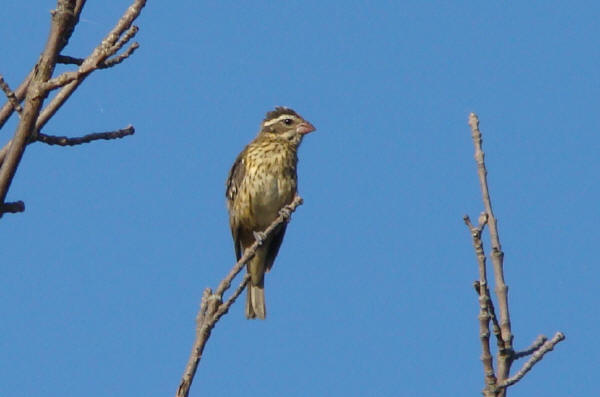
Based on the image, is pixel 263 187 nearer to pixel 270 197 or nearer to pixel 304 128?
pixel 270 197

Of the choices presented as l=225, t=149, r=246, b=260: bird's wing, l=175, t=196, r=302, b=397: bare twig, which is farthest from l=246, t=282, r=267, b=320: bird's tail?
l=175, t=196, r=302, b=397: bare twig

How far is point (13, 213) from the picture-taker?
2529 millimetres

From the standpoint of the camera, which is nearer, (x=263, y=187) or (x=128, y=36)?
(x=128, y=36)

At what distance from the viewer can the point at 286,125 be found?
353 inches

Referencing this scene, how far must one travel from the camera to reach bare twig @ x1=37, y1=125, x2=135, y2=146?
104 inches

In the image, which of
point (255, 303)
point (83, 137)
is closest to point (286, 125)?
point (255, 303)

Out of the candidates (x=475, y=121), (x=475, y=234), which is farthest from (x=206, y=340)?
(x=475, y=121)

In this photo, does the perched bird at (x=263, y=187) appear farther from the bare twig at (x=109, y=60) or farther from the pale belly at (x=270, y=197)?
the bare twig at (x=109, y=60)

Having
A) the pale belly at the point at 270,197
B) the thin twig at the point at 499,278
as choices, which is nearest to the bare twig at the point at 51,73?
the thin twig at the point at 499,278

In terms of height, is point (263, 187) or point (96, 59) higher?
point (263, 187)

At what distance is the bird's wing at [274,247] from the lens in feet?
28.3

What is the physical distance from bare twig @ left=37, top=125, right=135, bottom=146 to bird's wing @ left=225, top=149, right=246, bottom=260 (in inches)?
228

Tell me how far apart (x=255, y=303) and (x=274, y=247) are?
22.0 inches

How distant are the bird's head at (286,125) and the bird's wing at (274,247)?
92cm
